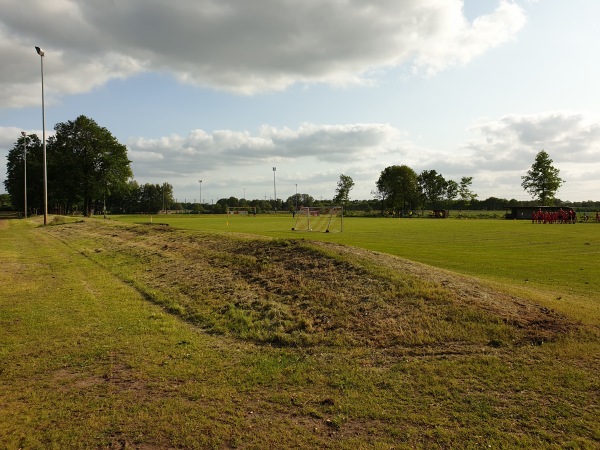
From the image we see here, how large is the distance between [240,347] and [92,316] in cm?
422

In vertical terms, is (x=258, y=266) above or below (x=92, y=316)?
above

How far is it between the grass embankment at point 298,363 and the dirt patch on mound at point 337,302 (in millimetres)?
49

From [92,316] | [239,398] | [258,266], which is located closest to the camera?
[239,398]

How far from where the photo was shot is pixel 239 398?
544cm

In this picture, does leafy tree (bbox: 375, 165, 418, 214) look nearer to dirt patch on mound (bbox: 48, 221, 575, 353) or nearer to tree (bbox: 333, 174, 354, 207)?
tree (bbox: 333, 174, 354, 207)

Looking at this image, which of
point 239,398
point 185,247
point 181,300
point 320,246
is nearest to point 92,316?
point 181,300

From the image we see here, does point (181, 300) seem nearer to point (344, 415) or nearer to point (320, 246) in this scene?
point (320, 246)

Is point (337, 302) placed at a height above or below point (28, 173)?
below

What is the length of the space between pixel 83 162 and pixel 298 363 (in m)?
82.5

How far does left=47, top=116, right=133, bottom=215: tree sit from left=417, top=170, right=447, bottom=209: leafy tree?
10087 centimetres

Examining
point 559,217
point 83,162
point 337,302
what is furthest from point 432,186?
point 337,302

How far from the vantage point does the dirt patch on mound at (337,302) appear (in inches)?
301

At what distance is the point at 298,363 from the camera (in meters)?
6.71

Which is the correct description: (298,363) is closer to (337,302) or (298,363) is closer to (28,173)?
(337,302)
